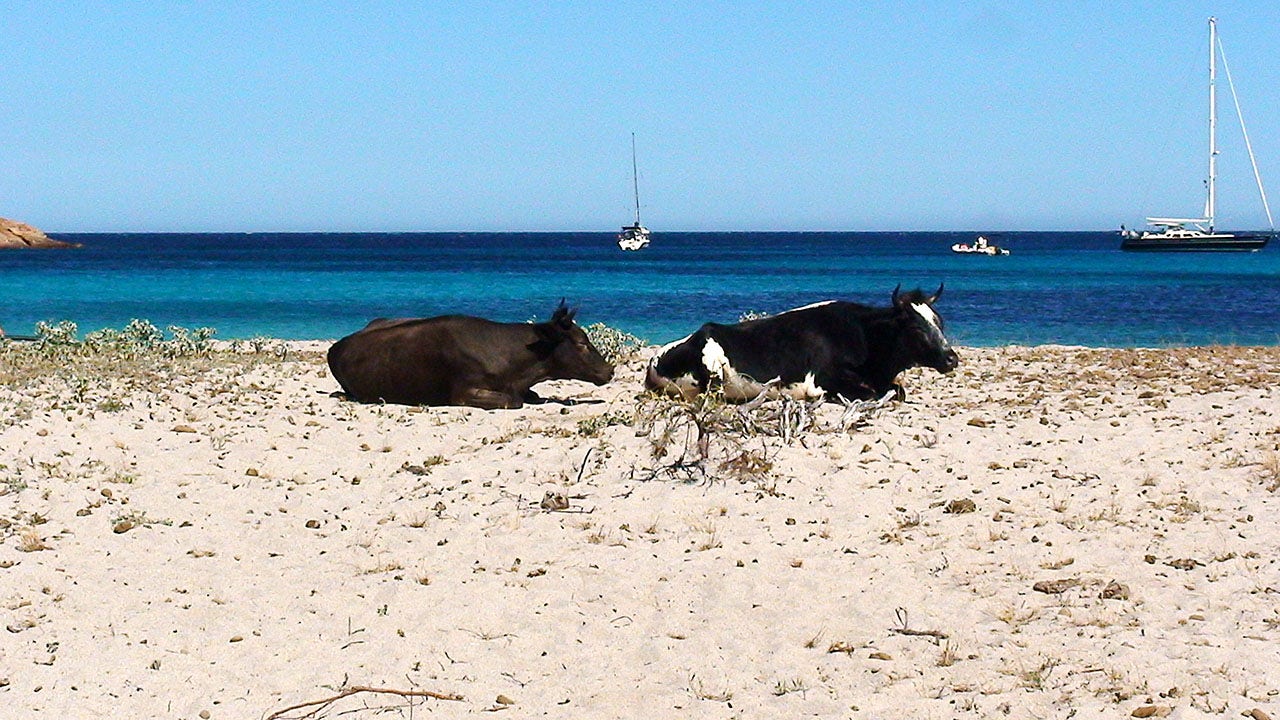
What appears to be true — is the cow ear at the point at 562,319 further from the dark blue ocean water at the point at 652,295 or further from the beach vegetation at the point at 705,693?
the dark blue ocean water at the point at 652,295

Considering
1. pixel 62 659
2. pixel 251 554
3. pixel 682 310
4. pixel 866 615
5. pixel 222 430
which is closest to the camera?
pixel 62 659

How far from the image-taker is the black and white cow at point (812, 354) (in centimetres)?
1318

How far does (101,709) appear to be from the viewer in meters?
6.36

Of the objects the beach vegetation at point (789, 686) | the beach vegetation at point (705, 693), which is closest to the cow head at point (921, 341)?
the beach vegetation at point (789, 686)

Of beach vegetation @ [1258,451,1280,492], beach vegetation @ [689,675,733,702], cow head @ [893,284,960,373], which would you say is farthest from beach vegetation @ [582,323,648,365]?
beach vegetation @ [689,675,733,702]

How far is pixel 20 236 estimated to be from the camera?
13850 centimetres

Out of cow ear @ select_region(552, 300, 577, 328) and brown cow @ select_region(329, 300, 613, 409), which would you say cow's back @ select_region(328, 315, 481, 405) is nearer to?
brown cow @ select_region(329, 300, 613, 409)

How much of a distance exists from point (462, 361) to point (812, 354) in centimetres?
352

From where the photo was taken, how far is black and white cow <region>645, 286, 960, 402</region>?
13.2 meters

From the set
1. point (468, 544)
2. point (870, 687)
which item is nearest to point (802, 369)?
point (468, 544)

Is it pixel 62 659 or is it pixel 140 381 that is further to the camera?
pixel 140 381

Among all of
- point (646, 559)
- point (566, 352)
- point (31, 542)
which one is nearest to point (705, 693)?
point (646, 559)

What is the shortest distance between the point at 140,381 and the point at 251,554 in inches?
263

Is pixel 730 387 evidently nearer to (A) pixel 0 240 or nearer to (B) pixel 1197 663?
(B) pixel 1197 663
